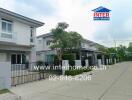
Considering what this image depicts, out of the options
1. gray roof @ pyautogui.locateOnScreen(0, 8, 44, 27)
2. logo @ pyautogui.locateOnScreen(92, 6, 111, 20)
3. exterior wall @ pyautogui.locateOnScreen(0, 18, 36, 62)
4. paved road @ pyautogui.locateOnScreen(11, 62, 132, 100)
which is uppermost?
logo @ pyautogui.locateOnScreen(92, 6, 111, 20)

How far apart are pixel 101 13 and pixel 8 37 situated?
11.2m

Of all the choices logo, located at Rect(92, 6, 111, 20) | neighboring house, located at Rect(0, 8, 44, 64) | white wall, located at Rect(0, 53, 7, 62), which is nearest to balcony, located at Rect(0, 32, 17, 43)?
neighboring house, located at Rect(0, 8, 44, 64)

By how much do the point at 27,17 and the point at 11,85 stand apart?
1162 cm

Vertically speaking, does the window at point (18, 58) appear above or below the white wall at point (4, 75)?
above

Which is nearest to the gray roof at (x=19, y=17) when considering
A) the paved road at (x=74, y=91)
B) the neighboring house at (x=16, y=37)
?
the neighboring house at (x=16, y=37)

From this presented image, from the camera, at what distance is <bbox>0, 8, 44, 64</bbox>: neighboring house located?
18750 mm

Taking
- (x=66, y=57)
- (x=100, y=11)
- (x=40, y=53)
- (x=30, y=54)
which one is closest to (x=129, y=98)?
(x=66, y=57)

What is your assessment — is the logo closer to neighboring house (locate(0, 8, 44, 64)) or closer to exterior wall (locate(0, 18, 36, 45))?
neighboring house (locate(0, 8, 44, 64))

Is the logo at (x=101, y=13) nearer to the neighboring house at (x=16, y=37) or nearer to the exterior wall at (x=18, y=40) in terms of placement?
the neighboring house at (x=16, y=37)

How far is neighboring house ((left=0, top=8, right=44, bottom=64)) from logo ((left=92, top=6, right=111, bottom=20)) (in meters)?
7.08

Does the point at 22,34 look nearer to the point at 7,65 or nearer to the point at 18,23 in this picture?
the point at 18,23

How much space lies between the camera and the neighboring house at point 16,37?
18750mm

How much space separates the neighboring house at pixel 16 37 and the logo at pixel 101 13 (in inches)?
279

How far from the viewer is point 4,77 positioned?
1009 cm
